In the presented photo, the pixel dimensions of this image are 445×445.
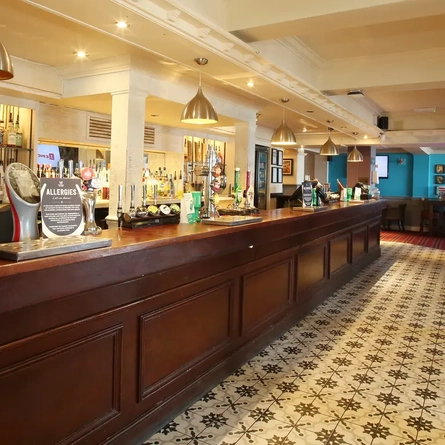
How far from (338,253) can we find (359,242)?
4.50ft

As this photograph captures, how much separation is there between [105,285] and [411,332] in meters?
3.50

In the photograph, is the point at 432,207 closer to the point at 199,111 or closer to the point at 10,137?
the point at 199,111

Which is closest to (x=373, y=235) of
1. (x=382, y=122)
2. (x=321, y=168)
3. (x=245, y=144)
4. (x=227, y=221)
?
(x=245, y=144)

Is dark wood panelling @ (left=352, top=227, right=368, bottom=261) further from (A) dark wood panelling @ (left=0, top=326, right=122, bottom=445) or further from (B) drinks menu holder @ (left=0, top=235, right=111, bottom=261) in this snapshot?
(B) drinks menu holder @ (left=0, top=235, right=111, bottom=261)

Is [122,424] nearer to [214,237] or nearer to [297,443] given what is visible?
[297,443]

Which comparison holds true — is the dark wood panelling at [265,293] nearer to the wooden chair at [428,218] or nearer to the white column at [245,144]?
A: the white column at [245,144]

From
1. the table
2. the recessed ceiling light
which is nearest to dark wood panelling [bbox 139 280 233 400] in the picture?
the recessed ceiling light

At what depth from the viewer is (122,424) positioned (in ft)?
7.88

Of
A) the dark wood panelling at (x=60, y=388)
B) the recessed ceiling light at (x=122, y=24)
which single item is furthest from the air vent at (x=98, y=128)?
the dark wood panelling at (x=60, y=388)

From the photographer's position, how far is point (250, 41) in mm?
4422

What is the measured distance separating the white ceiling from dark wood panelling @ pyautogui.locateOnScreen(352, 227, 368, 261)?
6.74ft

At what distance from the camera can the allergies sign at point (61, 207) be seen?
86.8 inches

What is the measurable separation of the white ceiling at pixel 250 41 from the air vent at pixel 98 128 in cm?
35

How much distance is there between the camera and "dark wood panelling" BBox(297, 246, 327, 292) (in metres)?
4.80
